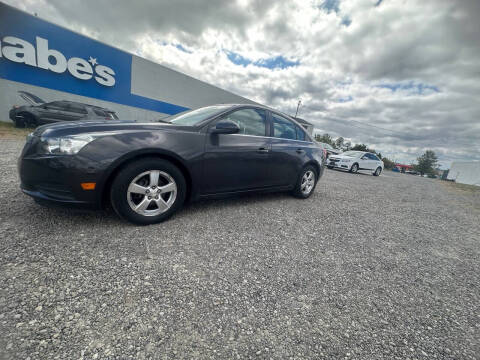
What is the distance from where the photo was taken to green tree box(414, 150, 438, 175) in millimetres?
74250

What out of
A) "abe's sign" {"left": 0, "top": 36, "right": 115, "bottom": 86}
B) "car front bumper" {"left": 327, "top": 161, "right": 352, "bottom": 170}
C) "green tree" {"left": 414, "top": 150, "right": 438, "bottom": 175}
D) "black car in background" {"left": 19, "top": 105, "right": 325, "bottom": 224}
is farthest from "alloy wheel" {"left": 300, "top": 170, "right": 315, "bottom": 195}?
"green tree" {"left": 414, "top": 150, "right": 438, "bottom": 175}

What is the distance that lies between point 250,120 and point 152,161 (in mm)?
1544

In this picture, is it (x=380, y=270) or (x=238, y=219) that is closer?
(x=380, y=270)

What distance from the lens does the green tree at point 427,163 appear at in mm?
74250

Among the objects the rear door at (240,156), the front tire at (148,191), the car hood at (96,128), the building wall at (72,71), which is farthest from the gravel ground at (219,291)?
the building wall at (72,71)

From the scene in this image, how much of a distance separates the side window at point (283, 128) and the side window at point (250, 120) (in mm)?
226

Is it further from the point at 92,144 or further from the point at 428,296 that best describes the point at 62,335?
the point at 428,296

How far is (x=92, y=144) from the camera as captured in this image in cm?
187

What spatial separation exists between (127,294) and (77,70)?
13142mm

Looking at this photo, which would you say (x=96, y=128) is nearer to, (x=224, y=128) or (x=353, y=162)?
(x=224, y=128)

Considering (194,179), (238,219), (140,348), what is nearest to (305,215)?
(238,219)

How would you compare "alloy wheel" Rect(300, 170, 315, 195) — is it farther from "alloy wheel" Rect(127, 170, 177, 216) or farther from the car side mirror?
"alloy wheel" Rect(127, 170, 177, 216)

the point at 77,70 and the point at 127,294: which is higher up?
the point at 77,70

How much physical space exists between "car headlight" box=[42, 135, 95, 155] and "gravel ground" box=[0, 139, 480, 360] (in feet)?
2.34
